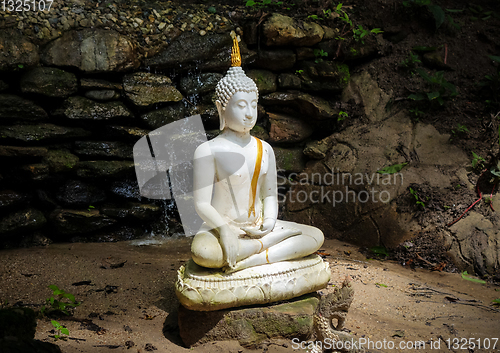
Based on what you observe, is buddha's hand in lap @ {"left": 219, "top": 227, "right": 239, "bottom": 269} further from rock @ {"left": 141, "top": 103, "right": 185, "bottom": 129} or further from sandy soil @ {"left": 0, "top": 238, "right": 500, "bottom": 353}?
rock @ {"left": 141, "top": 103, "right": 185, "bottom": 129}

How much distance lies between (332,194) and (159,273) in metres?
2.70

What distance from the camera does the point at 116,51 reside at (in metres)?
5.12

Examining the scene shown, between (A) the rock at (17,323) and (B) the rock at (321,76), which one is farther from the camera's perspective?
(B) the rock at (321,76)

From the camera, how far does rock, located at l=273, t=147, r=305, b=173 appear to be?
5.96m

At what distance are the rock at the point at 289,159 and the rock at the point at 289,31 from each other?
1.55 metres

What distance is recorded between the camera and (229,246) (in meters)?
2.89

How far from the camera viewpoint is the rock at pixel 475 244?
454 centimetres

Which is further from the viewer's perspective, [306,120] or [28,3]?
[306,120]

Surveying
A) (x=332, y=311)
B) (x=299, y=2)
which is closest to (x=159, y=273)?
(x=332, y=311)

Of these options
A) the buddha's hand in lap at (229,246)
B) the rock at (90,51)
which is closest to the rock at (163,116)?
the rock at (90,51)

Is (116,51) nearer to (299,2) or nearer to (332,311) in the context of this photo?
(299,2)

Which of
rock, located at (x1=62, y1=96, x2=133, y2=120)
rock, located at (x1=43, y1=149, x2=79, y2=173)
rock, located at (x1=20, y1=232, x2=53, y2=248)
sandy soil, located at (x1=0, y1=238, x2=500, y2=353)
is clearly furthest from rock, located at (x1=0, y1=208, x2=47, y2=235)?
rock, located at (x1=62, y1=96, x2=133, y2=120)

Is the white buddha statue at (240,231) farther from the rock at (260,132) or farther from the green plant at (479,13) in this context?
the green plant at (479,13)

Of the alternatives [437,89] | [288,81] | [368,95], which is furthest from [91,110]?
[437,89]
